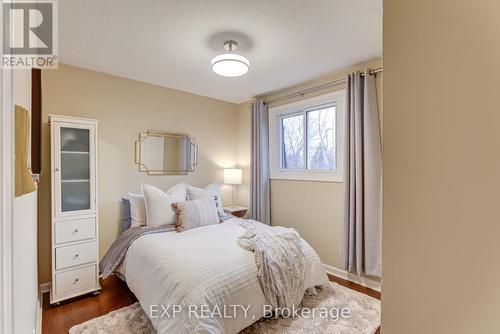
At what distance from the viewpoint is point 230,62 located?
86.8 inches

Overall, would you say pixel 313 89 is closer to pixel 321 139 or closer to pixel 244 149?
pixel 321 139

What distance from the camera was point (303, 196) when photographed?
338 cm

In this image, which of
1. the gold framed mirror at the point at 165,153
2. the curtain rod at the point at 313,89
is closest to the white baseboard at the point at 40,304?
the gold framed mirror at the point at 165,153

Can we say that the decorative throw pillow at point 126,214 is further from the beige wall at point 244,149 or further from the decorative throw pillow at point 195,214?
the beige wall at point 244,149

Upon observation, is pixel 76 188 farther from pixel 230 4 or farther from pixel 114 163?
pixel 230 4

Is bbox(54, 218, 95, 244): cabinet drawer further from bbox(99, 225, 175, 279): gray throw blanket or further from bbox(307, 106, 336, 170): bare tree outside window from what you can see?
bbox(307, 106, 336, 170): bare tree outside window

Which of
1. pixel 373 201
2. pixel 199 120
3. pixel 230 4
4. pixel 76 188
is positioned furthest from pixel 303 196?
pixel 76 188

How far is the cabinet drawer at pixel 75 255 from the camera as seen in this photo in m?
2.37

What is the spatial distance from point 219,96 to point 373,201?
8.91 feet

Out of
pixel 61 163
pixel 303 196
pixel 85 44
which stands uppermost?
pixel 85 44

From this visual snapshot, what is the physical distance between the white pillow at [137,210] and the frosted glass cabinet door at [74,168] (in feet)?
1.38

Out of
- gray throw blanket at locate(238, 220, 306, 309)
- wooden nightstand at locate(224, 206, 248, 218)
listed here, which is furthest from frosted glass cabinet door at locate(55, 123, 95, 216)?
wooden nightstand at locate(224, 206, 248, 218)

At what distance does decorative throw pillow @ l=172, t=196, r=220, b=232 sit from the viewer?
8.82 ft

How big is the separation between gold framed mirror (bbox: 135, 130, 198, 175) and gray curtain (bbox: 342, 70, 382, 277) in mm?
2225
